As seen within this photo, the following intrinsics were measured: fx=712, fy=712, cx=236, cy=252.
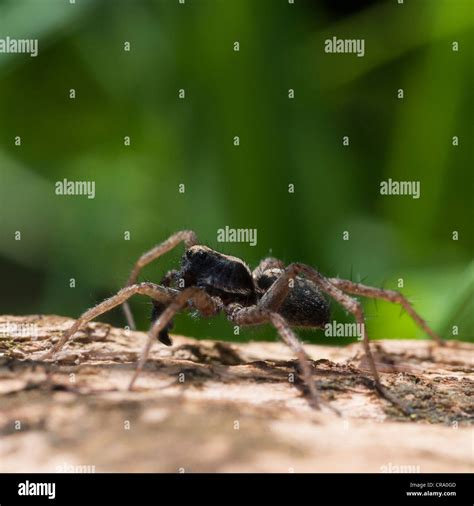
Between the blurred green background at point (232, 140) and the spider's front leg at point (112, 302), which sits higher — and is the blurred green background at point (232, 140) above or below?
above

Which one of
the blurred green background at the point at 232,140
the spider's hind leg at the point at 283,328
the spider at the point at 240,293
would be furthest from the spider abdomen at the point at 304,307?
the blurred green background at the point at 232,140

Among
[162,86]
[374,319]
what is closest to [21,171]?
[162,86]

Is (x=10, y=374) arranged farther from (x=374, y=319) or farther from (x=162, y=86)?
(x=162, y=86)

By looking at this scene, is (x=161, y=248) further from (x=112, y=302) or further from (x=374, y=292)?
(x=374, y=292)

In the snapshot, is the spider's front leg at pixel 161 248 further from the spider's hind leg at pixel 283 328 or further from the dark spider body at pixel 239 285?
the spider's hind leg at pixel 283 328

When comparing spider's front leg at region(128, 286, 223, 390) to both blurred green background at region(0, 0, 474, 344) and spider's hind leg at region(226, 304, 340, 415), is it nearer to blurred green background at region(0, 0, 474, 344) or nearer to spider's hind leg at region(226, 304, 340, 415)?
spider's hind leg at region(226, 304, 340, 415)

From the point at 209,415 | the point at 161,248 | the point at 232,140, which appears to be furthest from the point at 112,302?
the point at 232,140
